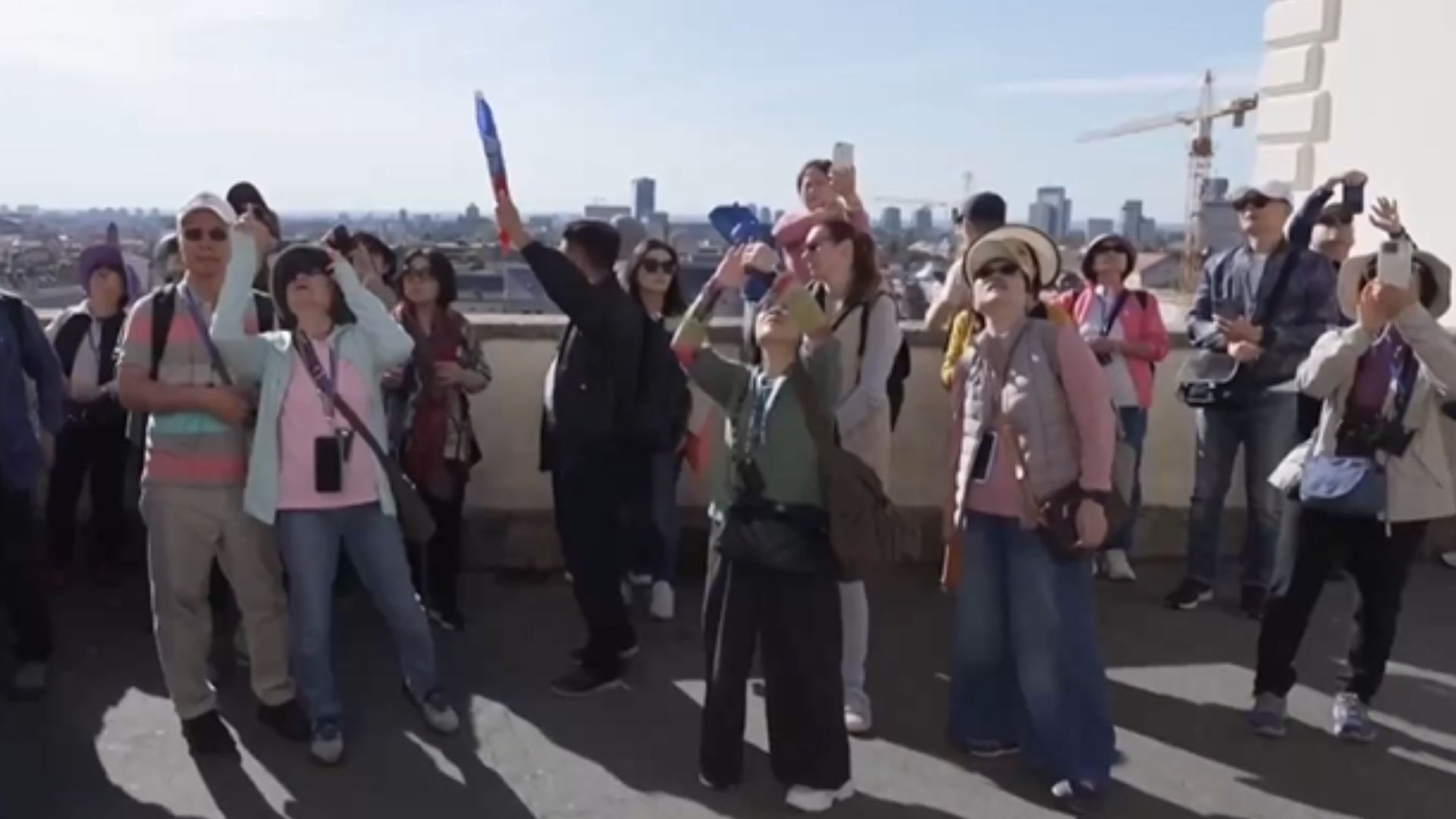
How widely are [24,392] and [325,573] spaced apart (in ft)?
4.47

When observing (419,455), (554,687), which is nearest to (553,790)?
(554,687)

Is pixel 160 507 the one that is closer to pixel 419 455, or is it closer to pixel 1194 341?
pixel 419 455

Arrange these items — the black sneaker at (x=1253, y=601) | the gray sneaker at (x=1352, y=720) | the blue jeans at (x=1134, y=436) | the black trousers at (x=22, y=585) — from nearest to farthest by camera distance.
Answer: the gray sneaker at (x=1352, y=720), the black trousers at (x=22, y=585), the black sneaker at (x=1253, y=601), the blue jeans at (x=1134, y=436)

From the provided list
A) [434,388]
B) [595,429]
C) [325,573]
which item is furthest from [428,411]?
[325,573]

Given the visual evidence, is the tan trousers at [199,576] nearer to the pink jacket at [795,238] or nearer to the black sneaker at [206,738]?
the black sneaker at [206,738]

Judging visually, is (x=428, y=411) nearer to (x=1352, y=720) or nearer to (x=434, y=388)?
(x=434, y=388)

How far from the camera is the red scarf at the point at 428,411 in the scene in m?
6.02

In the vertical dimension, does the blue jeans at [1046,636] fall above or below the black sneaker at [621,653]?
above

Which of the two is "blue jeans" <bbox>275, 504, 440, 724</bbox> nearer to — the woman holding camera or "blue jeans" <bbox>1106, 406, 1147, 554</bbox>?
the woman holding camera

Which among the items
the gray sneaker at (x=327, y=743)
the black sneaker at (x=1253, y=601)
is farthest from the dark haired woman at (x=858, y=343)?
the black sneaker at (x=1253, y=601)

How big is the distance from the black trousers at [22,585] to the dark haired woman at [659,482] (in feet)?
7.90

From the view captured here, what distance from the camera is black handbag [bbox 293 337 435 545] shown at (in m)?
4.73

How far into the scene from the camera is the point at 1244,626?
21.3 feet

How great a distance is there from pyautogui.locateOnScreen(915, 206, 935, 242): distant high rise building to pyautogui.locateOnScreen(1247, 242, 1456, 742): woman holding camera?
51452mm
